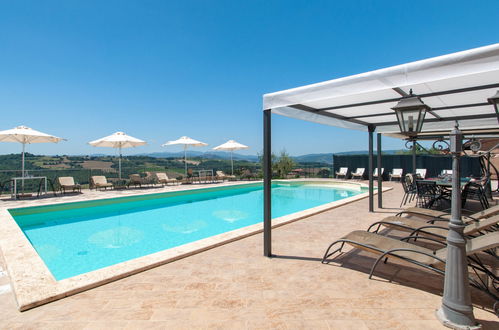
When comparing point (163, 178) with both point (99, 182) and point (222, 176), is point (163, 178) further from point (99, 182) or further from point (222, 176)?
point (222, 176)

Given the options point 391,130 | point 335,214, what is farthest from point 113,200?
point 391,130

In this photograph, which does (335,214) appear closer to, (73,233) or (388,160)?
(73,233)

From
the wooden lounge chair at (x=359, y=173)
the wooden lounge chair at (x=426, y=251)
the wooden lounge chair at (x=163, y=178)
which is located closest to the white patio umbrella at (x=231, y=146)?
the wooden lounge chair at (x=163, y=178)

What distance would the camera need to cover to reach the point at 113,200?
9758 mm

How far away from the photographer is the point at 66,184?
36.2 ft

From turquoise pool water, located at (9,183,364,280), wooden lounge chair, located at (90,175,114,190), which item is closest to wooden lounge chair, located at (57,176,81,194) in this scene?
wooden lounge chair, located at (90,175,114,190)

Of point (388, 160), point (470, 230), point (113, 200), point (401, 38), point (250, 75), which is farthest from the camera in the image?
point (250, 75)

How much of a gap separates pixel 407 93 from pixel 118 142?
12887 mm

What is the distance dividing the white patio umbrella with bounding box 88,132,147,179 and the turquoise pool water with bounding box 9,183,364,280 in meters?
3.49

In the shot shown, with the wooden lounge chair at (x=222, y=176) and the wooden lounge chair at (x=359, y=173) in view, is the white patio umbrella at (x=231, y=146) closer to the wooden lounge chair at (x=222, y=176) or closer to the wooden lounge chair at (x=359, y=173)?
the wooden lounge chair at (x=222, y=176)

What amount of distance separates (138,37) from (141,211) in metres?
11.5

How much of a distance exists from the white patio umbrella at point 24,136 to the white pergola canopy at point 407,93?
10.4 metres

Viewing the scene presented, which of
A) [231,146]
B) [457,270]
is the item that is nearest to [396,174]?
[231,146]

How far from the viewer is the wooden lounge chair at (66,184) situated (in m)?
10.9
